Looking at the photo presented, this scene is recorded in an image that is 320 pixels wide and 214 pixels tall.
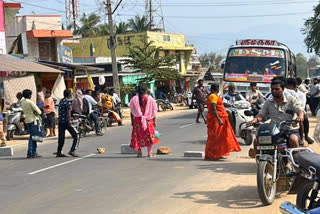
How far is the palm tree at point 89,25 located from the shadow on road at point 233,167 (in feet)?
174

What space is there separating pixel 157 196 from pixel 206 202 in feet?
2.76

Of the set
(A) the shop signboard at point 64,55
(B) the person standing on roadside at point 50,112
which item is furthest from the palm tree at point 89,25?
(B) the person standing on roadside at point 50,112

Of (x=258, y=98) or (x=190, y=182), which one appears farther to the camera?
(x=258, y=98)

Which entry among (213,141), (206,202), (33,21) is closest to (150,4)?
(33,21)

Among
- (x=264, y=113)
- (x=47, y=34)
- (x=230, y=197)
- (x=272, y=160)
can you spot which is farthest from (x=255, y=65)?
(x=47, y=34)

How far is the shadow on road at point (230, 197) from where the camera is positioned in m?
6.84

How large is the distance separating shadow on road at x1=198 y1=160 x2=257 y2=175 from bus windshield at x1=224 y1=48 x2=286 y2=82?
1064 cm

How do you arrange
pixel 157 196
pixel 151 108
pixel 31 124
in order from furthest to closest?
1. pixel 31 124
2. pixel 151 108
3. pixel 157 196

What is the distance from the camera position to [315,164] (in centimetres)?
503

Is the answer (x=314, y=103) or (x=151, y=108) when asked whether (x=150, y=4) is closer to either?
(x=314, y=103)

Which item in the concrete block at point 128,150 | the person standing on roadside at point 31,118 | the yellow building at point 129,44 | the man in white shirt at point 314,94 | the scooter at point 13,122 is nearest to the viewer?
the person standing on roadside at point 31,118

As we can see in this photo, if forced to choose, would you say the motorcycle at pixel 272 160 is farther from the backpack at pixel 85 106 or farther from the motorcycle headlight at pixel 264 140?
the backpack at pixel 85 106

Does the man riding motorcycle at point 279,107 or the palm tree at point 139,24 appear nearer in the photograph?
the man riding motorcycle at point 279,107

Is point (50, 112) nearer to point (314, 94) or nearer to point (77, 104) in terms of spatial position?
point (77, 104)
